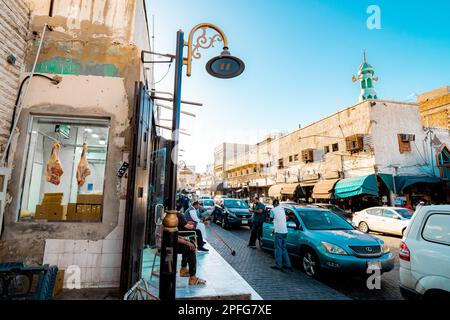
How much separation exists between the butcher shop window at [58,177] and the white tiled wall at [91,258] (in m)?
0.46

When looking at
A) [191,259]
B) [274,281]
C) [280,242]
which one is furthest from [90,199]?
[280,242]

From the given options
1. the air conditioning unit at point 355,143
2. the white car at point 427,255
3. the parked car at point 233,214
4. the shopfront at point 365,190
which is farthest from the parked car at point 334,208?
the white car at point 427,255

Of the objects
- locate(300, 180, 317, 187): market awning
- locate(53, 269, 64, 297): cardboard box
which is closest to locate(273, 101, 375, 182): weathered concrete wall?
locate(300, 180, 317, 187): market awning

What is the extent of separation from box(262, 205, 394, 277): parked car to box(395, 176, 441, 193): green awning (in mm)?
14036

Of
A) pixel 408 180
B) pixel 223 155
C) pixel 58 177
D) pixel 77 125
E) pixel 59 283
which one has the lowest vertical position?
pixel 59 283

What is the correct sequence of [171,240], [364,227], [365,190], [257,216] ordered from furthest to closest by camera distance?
[365,190] < [364,227] < [257,216] < [171,240]

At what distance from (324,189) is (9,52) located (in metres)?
21.0

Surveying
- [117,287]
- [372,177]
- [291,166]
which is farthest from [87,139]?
[291,166]

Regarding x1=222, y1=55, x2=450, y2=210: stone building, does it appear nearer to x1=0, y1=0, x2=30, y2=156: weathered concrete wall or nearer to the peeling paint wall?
the peeling paint wall

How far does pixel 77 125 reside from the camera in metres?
5.21

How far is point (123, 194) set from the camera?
15.1 feet

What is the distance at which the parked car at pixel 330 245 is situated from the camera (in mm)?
5258

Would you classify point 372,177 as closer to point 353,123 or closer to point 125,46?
point 353,123

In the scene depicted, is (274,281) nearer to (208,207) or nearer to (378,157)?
(208,207)
